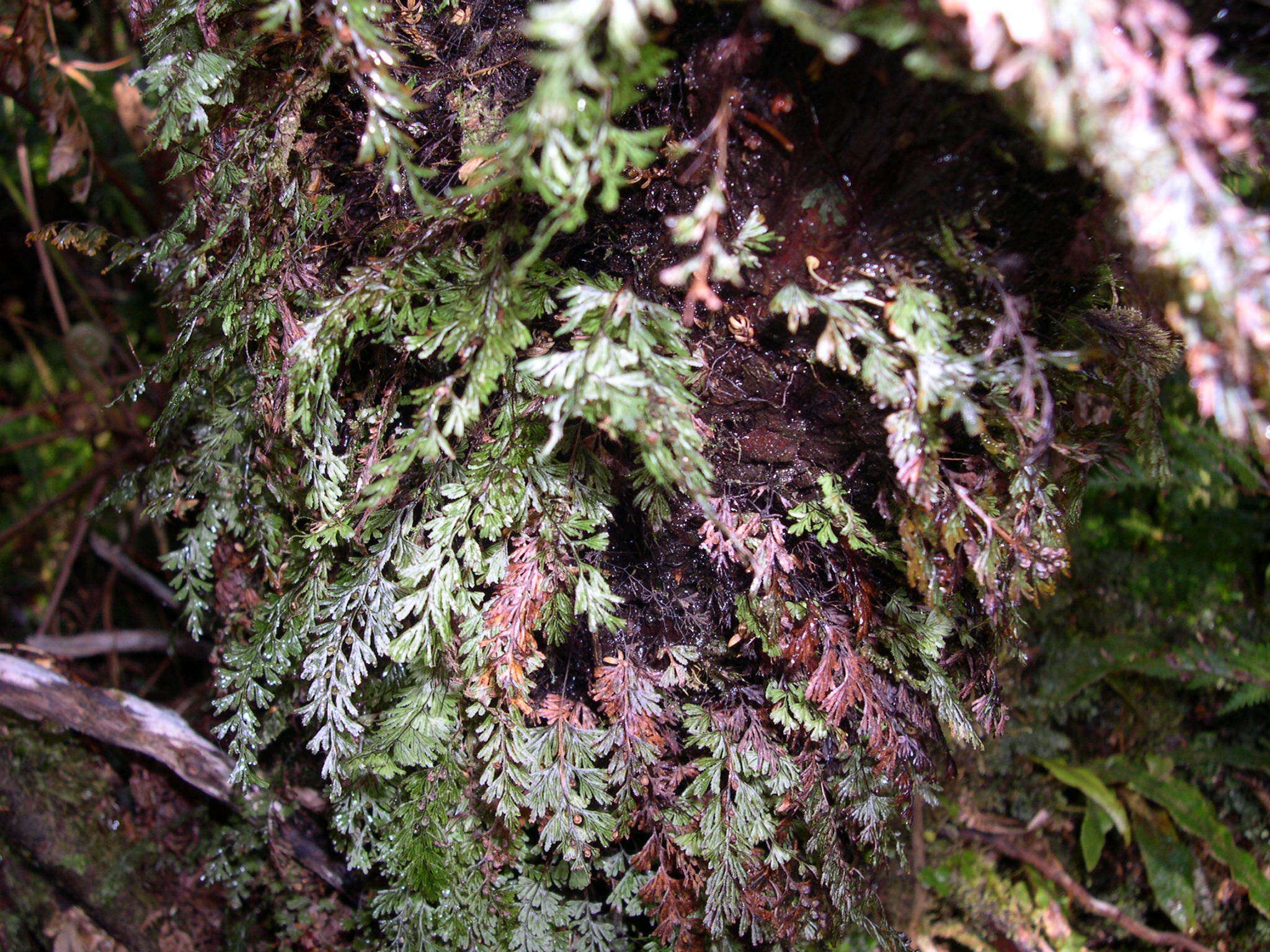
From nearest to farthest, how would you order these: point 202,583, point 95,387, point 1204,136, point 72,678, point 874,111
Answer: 1. point 1204,136
2. point 874,111
3. point 202,583
4. point 72,678
5. point 95,387

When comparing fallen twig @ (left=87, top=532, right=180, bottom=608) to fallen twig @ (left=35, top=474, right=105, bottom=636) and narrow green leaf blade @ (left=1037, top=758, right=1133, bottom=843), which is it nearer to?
fallen twig @ (left=35, top=474, right=105, bottom=636)

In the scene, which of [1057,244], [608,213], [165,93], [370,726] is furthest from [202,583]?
[1057,244]

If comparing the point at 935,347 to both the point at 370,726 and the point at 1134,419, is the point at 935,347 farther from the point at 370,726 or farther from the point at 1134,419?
the point at 370,726

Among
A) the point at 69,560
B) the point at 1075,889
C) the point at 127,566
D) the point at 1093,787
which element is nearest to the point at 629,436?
the point at 1093,787

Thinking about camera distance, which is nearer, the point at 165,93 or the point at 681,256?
the point at 681,256

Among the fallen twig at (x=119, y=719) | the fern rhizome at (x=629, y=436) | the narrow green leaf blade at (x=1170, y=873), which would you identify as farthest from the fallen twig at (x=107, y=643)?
the narrow green leaf blade at (x=1170, y=873)

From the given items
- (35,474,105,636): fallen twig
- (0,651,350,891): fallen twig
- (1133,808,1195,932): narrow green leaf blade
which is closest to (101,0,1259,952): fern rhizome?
(0,651,350,891): fallen twig

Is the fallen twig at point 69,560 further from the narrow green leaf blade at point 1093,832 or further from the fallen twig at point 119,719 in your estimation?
the narrow green leaf blade at point 1093,832
